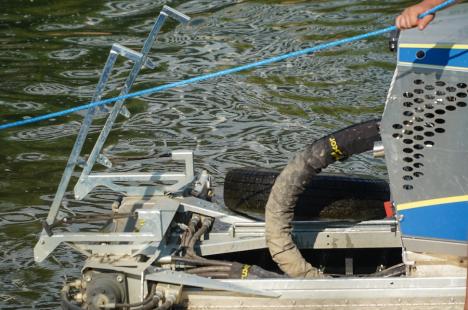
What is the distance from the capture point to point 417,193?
5203 mm

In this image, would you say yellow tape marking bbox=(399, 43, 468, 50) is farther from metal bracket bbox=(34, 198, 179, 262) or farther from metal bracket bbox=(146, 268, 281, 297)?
metal bracket bbox=(34, 198, 179, 262)

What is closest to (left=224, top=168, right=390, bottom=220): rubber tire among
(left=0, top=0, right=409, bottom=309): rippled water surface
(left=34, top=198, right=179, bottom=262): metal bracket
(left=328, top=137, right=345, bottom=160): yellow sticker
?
(left=328, top=137, right=345, bottom=160): yellow sticker

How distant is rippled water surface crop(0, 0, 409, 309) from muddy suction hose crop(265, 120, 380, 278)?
187 centimetres

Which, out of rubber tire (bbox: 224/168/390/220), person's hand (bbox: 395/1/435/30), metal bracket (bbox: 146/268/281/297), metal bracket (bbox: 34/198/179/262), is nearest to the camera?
person's hand (bbox: 395/1/435/30)

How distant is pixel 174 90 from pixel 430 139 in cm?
655

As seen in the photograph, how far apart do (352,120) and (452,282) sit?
509 centimetres

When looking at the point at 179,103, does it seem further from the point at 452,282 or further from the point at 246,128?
the point at 452,282

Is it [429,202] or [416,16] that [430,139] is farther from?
[416,16]

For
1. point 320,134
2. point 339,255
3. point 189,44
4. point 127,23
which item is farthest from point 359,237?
point 127,23

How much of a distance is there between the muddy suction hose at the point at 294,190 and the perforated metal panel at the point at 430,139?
31 cm

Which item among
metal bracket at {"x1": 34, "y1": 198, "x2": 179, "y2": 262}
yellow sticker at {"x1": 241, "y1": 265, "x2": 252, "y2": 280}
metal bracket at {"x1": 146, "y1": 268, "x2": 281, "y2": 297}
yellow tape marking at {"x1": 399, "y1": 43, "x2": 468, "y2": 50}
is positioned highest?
yellow tape marking at {"x1": 399, "y1": 43, "x2": 468, "y2": 50}

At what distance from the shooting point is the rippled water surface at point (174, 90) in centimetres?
837

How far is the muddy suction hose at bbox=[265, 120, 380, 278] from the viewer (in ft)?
18.1

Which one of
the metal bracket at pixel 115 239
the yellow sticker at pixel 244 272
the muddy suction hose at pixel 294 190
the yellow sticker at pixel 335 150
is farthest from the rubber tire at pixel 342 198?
the metal bracket at pixel 115 239
